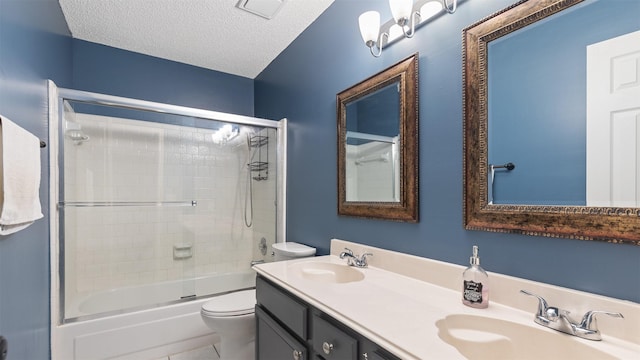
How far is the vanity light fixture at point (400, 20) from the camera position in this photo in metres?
1.20

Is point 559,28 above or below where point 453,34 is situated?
below

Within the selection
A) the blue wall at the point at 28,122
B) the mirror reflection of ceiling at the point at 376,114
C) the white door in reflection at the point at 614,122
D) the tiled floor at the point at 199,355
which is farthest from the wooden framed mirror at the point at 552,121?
the tiled floor at the point at 199,355

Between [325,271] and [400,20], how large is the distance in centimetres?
128

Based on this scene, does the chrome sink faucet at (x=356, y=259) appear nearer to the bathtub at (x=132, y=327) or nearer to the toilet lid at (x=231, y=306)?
the toilet lid at (x=231, y=306)

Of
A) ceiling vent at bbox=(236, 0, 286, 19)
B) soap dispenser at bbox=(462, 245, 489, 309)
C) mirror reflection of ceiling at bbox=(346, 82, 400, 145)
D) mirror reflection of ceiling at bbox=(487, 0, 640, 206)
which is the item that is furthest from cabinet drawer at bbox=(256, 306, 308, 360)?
ceiling vent at bbox=(236, 0, 286, 19)

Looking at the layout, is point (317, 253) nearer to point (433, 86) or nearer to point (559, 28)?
point (433, 86)

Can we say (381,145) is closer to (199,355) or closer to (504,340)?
(504,340)

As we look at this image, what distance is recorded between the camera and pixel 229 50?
8.46 ft

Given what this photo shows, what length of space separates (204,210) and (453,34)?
248 cm

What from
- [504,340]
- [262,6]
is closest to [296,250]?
[504,340]

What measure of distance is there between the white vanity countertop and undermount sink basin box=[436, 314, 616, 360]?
2 centimetres

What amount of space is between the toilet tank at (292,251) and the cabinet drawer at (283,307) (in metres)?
0.52

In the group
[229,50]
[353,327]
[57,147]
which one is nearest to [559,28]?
[353,327]

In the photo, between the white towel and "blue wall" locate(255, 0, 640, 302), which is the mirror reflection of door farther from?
the white towel
